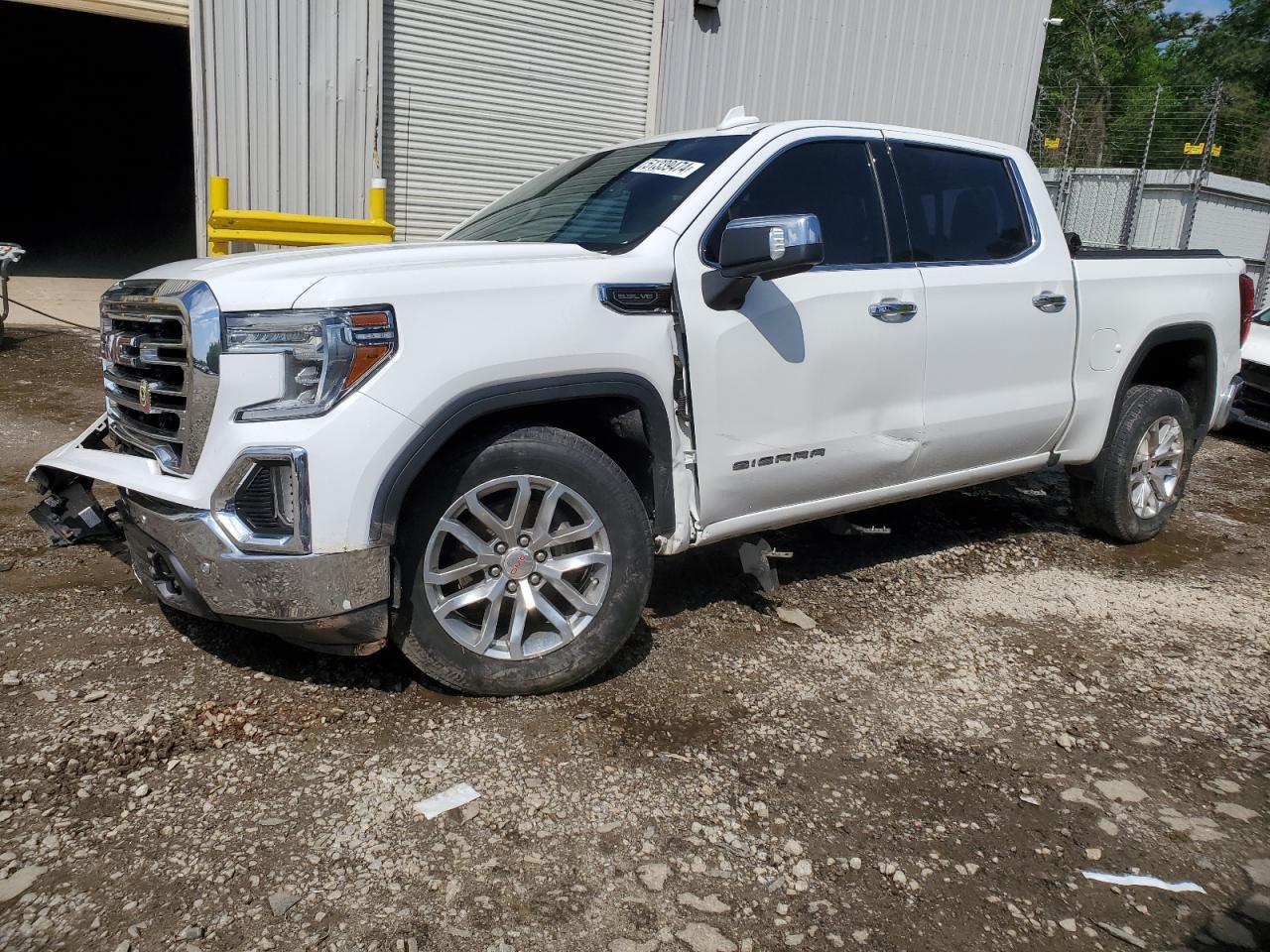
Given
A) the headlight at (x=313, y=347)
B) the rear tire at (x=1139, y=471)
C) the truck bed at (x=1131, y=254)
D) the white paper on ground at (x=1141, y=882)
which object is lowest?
the white paper on ground at (x=1141, y=882)

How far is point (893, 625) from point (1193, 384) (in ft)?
9.04

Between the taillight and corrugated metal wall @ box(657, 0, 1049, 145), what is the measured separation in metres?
7.21

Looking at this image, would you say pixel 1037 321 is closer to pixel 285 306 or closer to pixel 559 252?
pixel 559 252

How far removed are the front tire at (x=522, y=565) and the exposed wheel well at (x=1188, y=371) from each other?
3545 millimetres

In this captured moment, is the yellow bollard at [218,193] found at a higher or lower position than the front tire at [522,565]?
higher

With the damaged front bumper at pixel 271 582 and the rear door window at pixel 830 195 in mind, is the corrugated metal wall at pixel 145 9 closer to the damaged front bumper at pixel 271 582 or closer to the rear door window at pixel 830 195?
the rear door window at pixel 830 195

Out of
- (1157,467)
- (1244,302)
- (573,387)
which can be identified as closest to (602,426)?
(573,387)

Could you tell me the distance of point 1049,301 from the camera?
4.55 m

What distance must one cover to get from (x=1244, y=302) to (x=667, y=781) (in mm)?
4599

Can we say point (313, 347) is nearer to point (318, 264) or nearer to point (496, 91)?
point (318, 264)

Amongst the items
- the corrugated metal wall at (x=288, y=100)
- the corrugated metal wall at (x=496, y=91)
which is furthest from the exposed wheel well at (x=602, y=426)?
the corrugated metal wall at (x=496, y=91)

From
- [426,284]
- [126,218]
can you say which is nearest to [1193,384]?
[426,284]

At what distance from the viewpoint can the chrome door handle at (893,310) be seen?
3883 millimetres

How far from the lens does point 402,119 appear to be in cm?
1016
